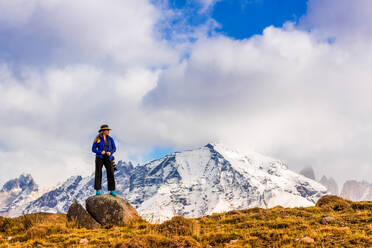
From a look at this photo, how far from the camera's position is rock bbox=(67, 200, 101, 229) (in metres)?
14.3

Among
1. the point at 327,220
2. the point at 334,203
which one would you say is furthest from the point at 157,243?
the point at 334,203

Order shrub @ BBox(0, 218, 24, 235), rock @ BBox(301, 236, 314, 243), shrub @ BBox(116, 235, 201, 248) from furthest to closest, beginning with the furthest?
shrub @ BBox(0, 218, 24, 235)
rock @ BBox(301, 236, 314, 243)
shrub @ BBox(116, 235, 201, 248)

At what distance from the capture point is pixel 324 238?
396 inches

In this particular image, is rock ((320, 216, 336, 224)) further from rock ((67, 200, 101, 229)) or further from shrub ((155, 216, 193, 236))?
rock ((67, 200, 101, 229))

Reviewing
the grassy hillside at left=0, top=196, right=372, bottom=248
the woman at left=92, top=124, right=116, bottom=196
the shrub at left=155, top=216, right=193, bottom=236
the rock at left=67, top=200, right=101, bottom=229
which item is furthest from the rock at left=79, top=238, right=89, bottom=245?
the woman at left=92, top=124, right=116, bottom=196

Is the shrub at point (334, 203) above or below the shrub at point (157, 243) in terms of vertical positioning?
above

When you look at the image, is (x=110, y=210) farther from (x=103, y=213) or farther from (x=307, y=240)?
(x=307, y=240)

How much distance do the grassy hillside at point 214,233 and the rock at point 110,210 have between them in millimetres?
653

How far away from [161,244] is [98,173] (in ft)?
27.0

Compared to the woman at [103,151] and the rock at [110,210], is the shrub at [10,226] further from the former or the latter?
the woman at [103,151]

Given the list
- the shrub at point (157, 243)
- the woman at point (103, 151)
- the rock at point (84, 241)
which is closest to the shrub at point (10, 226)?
the woman at point (103, 151)

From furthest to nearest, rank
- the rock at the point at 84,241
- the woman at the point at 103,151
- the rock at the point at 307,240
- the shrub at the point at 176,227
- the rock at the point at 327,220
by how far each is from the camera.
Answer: the woman at the point at 103,151 → the rock at the point at 327,220 → the shrub at the point at 176,227 → the rock at the point at 84,241 → the rock at the point at 307,240

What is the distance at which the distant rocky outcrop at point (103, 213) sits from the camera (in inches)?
569

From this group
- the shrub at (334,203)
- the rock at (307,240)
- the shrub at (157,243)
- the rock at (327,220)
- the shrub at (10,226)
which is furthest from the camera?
the shrub at (334,203)
